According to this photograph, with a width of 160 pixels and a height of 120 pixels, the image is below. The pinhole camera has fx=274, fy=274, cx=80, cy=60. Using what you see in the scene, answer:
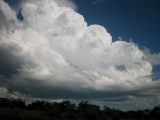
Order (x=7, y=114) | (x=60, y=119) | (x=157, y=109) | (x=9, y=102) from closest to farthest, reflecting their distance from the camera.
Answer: (x=7, y=114)
(x=60, y=119)
(x=157, y=109)
(x=9, y=102)

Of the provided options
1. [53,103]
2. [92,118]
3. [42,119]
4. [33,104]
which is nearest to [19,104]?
[33,104]

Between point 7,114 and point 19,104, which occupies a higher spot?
point 19,104

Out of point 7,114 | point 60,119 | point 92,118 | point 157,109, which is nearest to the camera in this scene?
point 7,114

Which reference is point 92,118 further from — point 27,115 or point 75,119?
point 27,115

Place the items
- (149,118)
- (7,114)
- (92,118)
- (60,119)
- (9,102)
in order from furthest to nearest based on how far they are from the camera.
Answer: (9,102), (149,118), (92,118), (60,119), (7,114)

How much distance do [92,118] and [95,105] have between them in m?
33.7

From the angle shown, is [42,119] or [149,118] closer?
[42,119]

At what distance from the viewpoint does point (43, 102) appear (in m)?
96.2

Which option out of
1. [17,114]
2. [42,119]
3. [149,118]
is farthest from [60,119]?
[149,118]

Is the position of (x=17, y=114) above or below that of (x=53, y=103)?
below

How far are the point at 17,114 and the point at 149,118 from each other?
143 feet

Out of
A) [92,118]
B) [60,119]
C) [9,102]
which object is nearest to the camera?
[60,119]

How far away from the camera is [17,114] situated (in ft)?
166

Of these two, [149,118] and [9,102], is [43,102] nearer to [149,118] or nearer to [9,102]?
→ [9,102]
